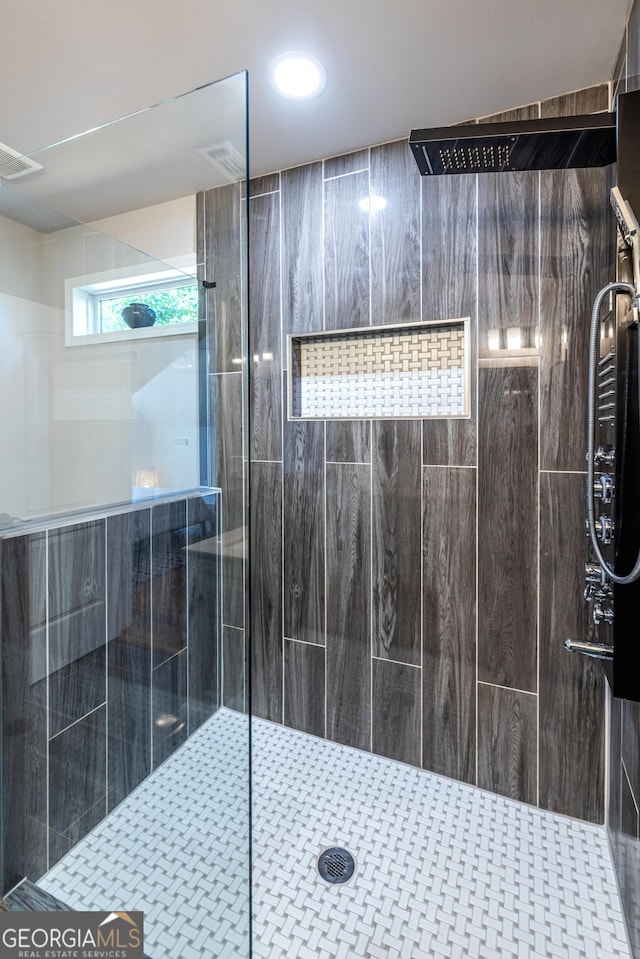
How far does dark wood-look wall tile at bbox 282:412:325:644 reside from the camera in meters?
1.99

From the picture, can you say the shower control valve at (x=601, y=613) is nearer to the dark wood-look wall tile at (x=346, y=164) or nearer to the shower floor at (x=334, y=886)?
the shower floor at (x=334, y=886)

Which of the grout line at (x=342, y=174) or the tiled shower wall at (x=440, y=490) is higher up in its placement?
the grout line at (x=342, y=174)

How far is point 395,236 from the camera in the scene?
178cm

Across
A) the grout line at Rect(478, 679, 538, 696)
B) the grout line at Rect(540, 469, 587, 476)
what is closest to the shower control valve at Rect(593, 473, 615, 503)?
the grout line at Rect(540, 469, 587, 476)

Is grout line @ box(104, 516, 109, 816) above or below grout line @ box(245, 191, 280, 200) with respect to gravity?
below

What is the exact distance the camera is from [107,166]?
152cm

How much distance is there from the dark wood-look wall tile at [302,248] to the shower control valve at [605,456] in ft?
3.73

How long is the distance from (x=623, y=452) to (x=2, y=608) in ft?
5.47

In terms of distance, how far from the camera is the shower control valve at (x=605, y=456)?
1247mm

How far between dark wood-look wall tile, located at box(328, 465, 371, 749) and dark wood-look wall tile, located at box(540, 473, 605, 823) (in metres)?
0.65

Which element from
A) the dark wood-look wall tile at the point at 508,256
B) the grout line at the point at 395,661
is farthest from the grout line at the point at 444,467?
the grout line at the point at 395,661

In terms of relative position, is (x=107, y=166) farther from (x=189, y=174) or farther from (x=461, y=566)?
(x=461, y=566)

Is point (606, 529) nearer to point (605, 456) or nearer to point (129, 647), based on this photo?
point (605, 456)

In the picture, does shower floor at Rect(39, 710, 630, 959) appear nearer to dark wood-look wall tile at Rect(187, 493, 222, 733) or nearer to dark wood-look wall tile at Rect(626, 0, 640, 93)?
dark wood-look wall tile at Rect(187, 493, 222, 733)
